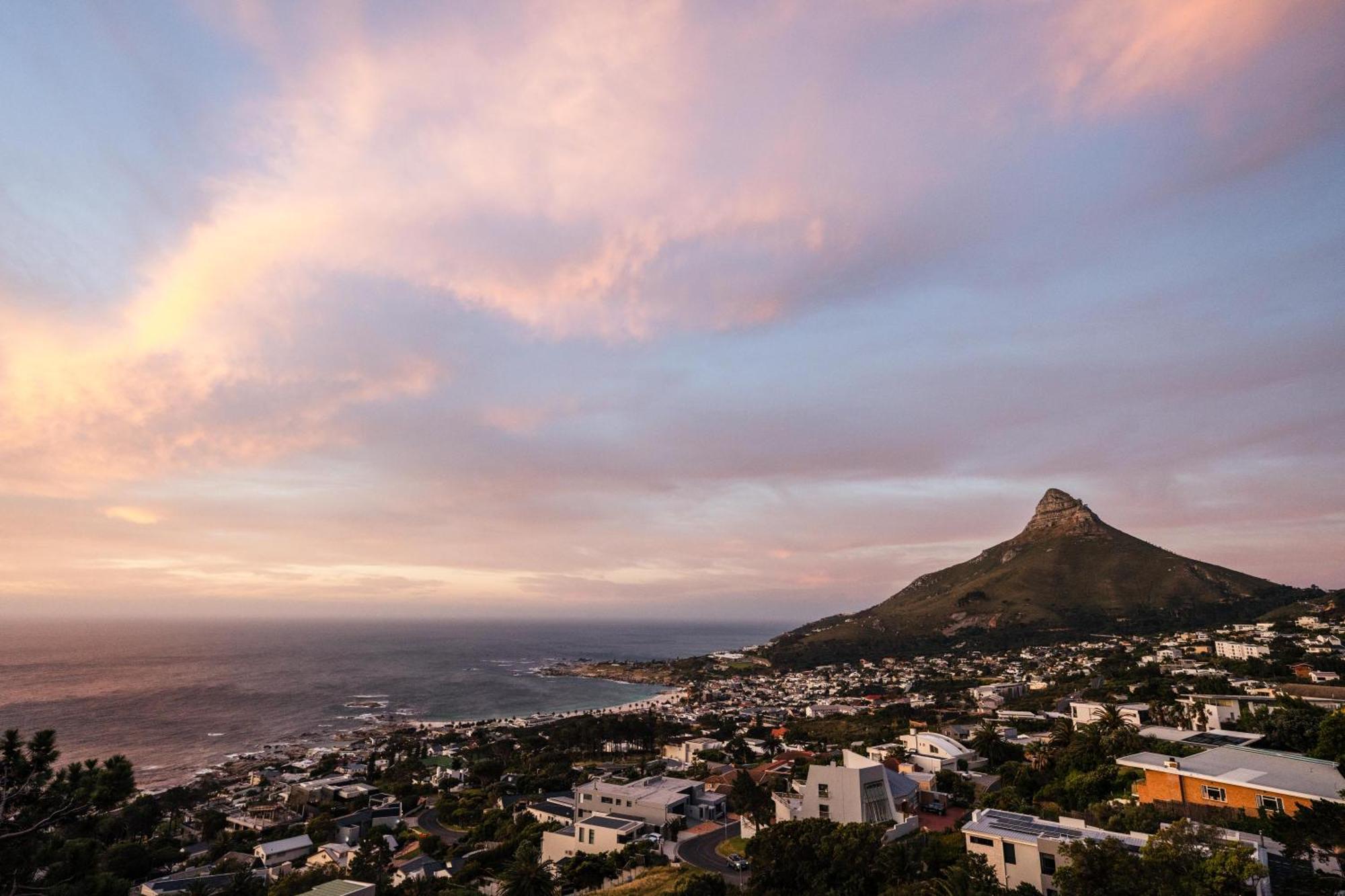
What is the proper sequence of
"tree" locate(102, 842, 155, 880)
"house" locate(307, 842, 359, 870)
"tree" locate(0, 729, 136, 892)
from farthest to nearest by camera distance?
"house" locate(307, 842, 359, 870), "tree" locate(102, 842, 155, 880), "tree" locate(0, 729, 136, 892)

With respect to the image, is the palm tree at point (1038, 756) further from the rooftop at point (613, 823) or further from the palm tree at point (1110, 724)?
the rooftop at point (613, 823)

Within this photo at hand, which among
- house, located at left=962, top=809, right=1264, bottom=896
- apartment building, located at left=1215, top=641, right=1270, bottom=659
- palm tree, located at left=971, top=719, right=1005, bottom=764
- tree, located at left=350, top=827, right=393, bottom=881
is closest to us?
house, located at left=962, top=809, right=1264, bottom=896

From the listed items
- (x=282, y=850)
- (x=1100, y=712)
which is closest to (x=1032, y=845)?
(x=1100, y=712)

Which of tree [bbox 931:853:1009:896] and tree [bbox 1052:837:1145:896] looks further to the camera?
tree [bbox 931:853:1009:896]

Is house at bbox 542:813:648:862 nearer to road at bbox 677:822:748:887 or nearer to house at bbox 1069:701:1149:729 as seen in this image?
road at bbox 677:822:748:887

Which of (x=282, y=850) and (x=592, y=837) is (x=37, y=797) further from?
(x=282, y=850)

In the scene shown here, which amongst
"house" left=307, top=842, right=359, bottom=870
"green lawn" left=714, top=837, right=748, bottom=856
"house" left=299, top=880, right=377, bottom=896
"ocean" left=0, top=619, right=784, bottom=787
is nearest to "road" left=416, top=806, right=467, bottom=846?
"house" left=307, top=842, right=359, bottom=870

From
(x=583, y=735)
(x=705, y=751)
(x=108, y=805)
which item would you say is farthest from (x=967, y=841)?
(x=583, y=735)
